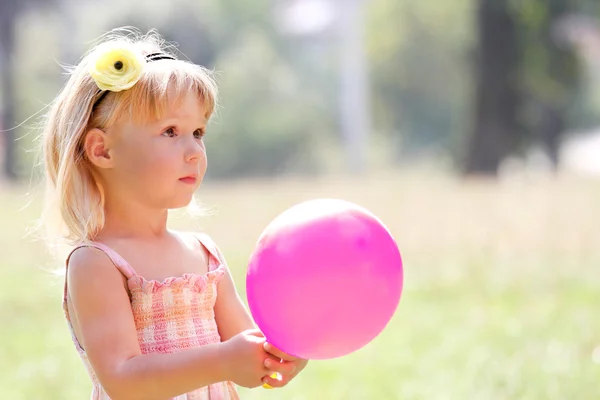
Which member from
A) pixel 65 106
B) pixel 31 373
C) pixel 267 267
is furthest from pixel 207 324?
pixel 31 373

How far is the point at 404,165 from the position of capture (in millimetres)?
45125

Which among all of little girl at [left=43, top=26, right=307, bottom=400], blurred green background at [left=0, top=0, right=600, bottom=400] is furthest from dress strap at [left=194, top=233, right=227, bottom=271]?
blurred green background at [left=0, top=0, right=600, bottom=400]

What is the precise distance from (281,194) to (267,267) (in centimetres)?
1141

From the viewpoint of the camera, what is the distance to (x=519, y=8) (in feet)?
61.5

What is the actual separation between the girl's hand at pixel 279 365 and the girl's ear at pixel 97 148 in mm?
597

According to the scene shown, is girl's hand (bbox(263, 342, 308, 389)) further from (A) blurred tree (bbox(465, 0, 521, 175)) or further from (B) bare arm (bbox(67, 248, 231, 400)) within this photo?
(A) blurred tree (bbox(465, 0, 521, 175))

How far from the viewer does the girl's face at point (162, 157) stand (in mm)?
2373

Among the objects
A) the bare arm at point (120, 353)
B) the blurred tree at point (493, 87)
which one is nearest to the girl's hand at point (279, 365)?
the bare arm at point (120, 353)

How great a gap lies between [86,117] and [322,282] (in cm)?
71

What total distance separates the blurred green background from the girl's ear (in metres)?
0.57

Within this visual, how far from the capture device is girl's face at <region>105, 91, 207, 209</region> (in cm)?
237

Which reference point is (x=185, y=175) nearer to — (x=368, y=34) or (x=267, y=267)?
(x=267, y=267)

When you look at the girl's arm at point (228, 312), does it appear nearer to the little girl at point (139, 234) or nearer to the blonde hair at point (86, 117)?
the little girl at point (139, 234)

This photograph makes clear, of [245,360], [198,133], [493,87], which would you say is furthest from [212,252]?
[493,87]
